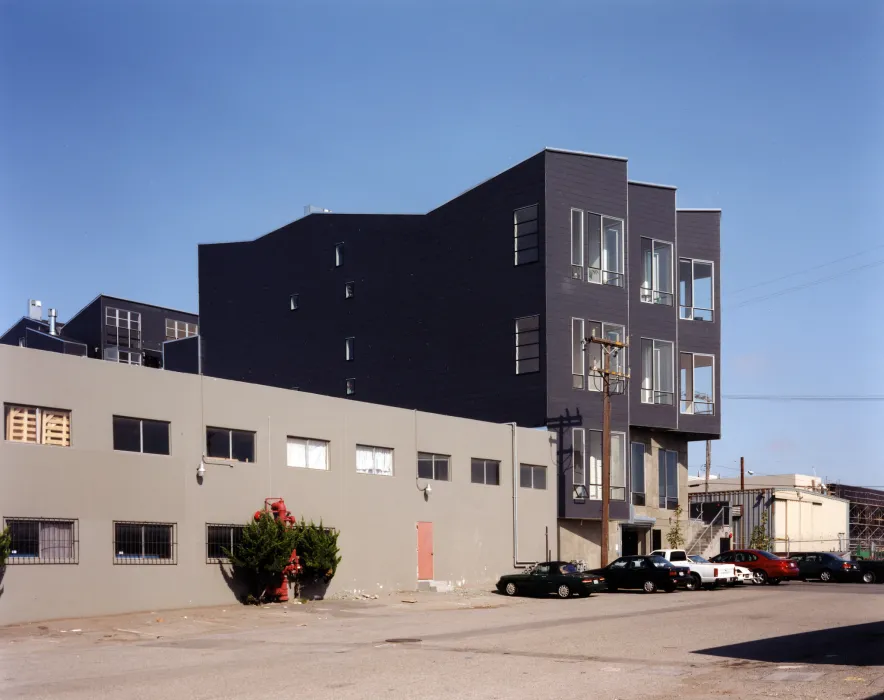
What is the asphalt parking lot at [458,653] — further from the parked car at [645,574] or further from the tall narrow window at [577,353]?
the tall narrow window at [577,353]

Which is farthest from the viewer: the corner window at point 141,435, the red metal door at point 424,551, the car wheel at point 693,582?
the car wheel at point 693,582

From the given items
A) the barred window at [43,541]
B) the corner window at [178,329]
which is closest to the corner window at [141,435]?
the barred window at [43,541]

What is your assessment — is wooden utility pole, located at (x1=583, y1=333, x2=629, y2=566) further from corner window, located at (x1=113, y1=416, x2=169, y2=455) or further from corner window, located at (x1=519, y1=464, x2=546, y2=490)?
corner window, located at (x1=113, y1=416, x2=169, y2=455)

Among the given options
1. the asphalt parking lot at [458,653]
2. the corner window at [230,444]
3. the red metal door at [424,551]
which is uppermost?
the corner window at [230,444]

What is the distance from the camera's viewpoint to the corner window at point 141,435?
92.3 ft

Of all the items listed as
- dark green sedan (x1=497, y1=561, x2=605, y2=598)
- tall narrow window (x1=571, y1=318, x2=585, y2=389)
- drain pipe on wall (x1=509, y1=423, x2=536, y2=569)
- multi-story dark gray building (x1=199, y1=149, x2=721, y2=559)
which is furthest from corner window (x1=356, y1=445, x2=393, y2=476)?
tall narrow window (x1=571, y1=318, x2=585, y2=389)

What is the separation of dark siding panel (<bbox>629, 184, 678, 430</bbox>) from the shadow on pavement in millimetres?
27985

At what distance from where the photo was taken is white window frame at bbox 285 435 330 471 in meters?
33.2

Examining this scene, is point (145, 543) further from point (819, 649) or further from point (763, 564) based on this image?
point (763, 564)

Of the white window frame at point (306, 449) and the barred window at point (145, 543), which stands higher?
the white window frame at point (306, 449)

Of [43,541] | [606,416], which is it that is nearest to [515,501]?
[606,416]

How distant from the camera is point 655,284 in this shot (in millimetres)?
50750

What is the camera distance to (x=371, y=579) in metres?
35.9

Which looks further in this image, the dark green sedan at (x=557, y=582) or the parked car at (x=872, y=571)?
the parked car at (x=872, y=571)
